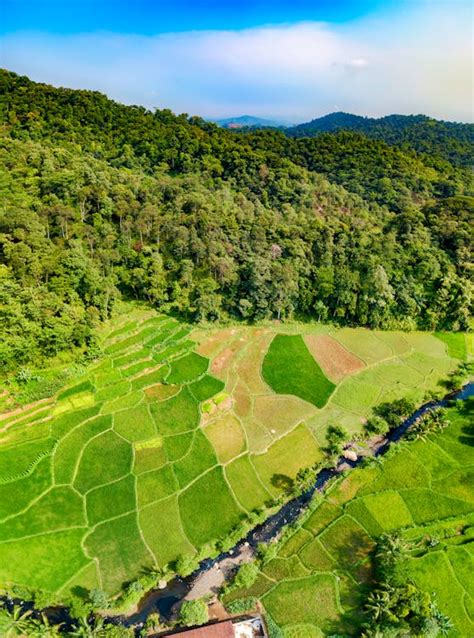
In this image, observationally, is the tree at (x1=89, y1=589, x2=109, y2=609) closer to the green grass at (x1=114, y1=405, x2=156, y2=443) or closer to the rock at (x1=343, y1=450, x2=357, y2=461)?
the green grass at (x1=114, y1=405, x2=156, y2=443)

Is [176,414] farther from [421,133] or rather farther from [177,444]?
[421,133]

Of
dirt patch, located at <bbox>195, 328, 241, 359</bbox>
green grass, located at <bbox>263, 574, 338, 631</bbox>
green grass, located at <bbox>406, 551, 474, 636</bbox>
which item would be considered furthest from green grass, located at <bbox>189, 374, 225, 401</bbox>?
green grass, located at <bbox>406, 551, 474, 636</bbox>

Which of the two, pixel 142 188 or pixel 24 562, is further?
pixel 142 188

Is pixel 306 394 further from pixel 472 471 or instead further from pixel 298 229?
pixel 298 229

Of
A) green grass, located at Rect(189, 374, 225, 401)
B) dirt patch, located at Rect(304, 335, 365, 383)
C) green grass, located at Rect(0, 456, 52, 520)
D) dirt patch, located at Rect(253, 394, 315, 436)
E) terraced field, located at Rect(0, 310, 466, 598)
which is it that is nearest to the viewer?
terraced field, located at Rect(0, 310, 466, 598)

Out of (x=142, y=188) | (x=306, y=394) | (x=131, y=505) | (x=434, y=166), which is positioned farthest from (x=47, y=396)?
(x=434, y=166)

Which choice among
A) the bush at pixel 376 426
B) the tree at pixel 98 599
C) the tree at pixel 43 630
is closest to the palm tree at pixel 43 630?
the tree at pixel 43 630
